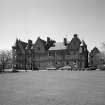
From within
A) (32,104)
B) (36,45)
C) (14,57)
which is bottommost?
(32,104)

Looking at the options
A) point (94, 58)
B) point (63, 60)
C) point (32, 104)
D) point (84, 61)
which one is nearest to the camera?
point (32, 104)

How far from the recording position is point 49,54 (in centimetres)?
7300

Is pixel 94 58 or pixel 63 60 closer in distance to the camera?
pixel 63 60

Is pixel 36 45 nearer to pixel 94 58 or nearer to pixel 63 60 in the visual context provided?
pixel 63 60

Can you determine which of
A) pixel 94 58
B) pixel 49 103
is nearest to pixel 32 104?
pixel 49 103

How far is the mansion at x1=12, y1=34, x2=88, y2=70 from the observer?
6725cm

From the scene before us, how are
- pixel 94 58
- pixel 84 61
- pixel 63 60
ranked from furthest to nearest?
pixel 94 58
pixel 63 60
pixel 84 61

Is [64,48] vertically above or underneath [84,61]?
above

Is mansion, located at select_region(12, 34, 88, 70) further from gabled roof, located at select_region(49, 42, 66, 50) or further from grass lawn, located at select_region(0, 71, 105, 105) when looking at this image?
grass lawn, located at select_region(0, 71, 105, 105)

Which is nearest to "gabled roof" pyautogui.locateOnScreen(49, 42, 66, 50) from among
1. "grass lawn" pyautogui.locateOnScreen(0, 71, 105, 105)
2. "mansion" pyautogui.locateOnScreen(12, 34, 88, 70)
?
"mansion" pyautogui.locateOnScreen(12, 34, 88, 70)

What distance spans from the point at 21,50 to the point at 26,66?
345 inches

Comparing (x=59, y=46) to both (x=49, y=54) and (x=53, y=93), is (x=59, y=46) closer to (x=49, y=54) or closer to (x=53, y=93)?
(x=49, y=54)

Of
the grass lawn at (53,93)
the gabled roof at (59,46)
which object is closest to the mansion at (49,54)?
the gabled roof at (59,46)

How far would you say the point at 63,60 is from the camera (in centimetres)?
7050
